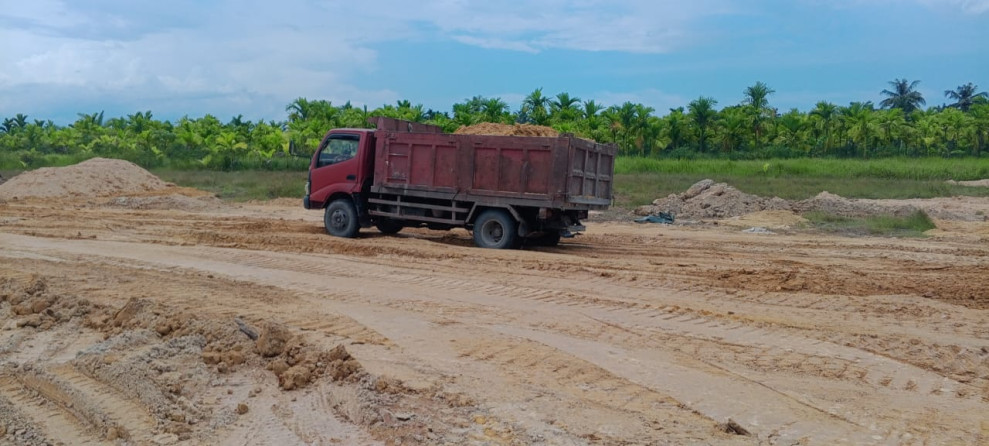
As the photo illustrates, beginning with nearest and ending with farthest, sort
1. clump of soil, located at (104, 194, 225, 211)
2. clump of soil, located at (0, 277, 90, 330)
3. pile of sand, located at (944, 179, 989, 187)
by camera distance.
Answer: clump of soil, located at (0, 277, 90, 330)
clump of soil, located at (104, 194, 225, 211)
pile of sand, located at (944, 179, 989, 187)

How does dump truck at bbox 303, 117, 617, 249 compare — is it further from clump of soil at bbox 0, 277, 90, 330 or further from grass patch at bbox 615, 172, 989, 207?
grass patch at bbox 615, 172, 989, 207

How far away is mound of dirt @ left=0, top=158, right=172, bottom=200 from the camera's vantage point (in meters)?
28.8

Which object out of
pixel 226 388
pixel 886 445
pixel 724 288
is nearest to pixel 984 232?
pixel 724 288

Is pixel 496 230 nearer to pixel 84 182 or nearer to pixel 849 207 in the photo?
pixel 849 207

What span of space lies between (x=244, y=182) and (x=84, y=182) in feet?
19.3

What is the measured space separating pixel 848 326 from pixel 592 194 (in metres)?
7.22

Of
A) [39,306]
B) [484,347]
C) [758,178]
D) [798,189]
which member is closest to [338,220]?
[39,306]

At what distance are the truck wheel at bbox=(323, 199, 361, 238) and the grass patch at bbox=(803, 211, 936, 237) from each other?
10.6 m

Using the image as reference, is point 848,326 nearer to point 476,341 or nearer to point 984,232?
point 476,341

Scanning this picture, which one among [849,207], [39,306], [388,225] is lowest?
[39,306]

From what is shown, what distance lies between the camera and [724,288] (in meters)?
11.2

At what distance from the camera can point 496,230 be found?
1558 centimetres

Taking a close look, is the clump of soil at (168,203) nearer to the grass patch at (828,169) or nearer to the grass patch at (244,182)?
the grass patch at (244,182)

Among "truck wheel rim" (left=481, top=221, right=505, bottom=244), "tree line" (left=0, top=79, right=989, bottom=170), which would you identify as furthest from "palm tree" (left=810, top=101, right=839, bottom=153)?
"truck wheel rim" (left=481, top=221, right=505, bottom=244)
